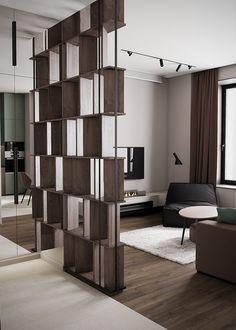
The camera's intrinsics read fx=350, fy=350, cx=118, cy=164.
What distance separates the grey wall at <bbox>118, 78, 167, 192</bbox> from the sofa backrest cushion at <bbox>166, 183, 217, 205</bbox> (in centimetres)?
89

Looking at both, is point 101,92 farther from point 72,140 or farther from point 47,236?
point 47,236

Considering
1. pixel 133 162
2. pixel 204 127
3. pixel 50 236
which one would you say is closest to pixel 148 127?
pixel 133 162

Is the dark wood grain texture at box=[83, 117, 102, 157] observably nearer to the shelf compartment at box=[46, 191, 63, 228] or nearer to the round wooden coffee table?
the shelf compartment at box=[46, 191, 63, 228]

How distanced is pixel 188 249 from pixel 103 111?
7.31ft

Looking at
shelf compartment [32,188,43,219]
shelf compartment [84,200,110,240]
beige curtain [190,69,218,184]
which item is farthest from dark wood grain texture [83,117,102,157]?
beige curtain [190,69,218,184]

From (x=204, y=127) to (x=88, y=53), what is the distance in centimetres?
376

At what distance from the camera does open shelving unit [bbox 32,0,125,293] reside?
3070 mm

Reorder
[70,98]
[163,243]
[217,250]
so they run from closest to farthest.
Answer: [217,250] < [70,98] < [163,243]

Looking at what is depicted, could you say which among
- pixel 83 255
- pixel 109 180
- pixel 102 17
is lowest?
pixel 83 255

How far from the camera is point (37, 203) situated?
13.5ft

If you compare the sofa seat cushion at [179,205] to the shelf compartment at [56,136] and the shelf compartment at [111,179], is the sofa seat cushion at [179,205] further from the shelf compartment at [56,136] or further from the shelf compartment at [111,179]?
the shelf compartment at [111,179]

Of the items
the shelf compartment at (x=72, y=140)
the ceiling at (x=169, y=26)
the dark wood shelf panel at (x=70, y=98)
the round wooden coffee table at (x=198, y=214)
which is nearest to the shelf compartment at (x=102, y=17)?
the ceiling at (x=169, y=26)

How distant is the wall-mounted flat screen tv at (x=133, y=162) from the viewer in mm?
6645

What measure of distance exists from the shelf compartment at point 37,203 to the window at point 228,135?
377 cm
